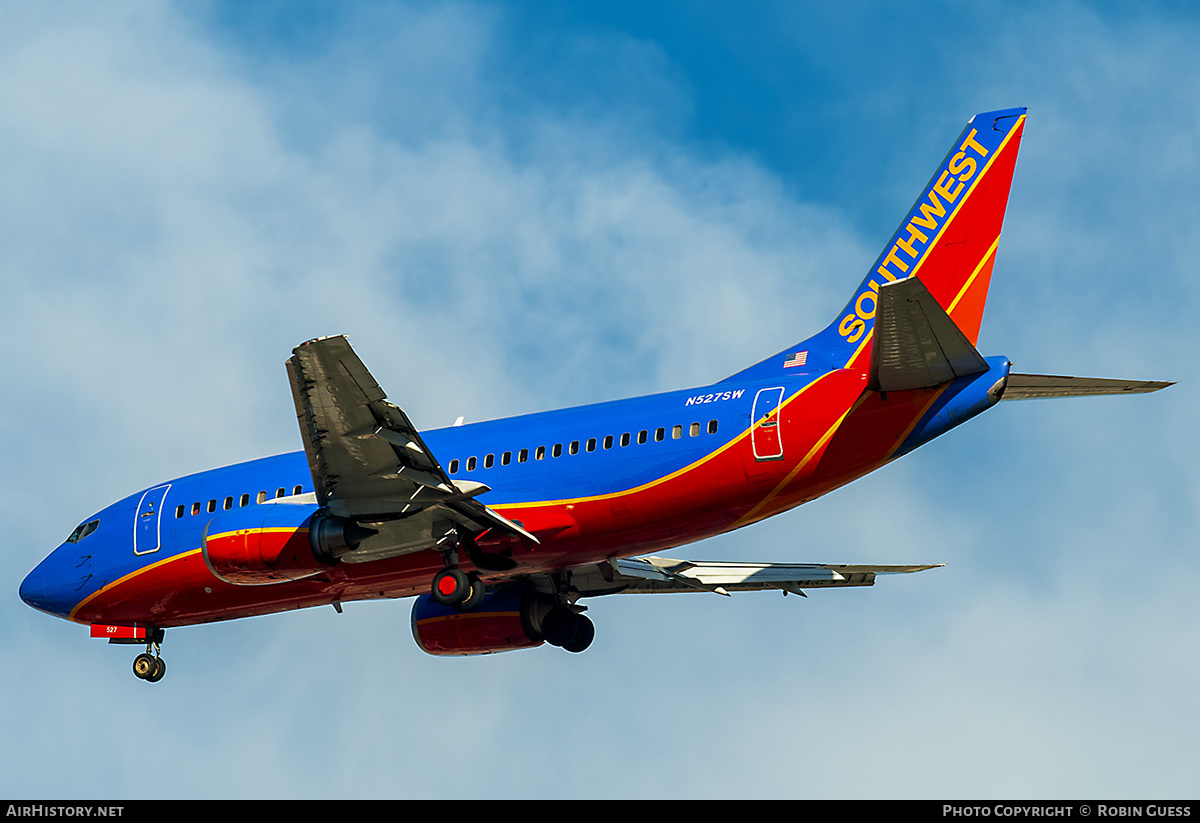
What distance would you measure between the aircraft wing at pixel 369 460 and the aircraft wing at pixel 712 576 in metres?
5.86

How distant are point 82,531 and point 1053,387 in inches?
784

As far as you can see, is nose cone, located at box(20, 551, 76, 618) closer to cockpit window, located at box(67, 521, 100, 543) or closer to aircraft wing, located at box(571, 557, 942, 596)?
cockpit window, located at box(67, 521, 100, 543)

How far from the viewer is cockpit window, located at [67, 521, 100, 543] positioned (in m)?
29.7

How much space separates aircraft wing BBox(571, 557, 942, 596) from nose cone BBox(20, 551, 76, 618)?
10.6 m

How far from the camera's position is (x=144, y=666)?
29438mm

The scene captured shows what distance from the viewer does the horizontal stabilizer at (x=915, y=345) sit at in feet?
67.0

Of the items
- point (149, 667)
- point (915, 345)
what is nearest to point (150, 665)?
point (149, 667)

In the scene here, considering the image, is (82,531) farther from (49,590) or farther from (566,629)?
(566,629)

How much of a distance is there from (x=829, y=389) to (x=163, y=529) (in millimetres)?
13877

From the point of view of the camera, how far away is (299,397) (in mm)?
22797

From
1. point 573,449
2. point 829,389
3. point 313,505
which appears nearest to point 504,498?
point 573,449

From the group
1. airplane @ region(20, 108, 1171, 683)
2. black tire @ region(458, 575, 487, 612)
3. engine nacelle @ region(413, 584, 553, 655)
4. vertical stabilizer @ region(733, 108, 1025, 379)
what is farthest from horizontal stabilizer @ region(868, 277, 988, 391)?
engine nacelle @ region(413, 584, 553, 655)

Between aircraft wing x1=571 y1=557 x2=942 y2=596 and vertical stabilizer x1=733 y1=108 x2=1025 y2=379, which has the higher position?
vertical stabilizer x1=733 y1=108 x2=1025 y2=379
